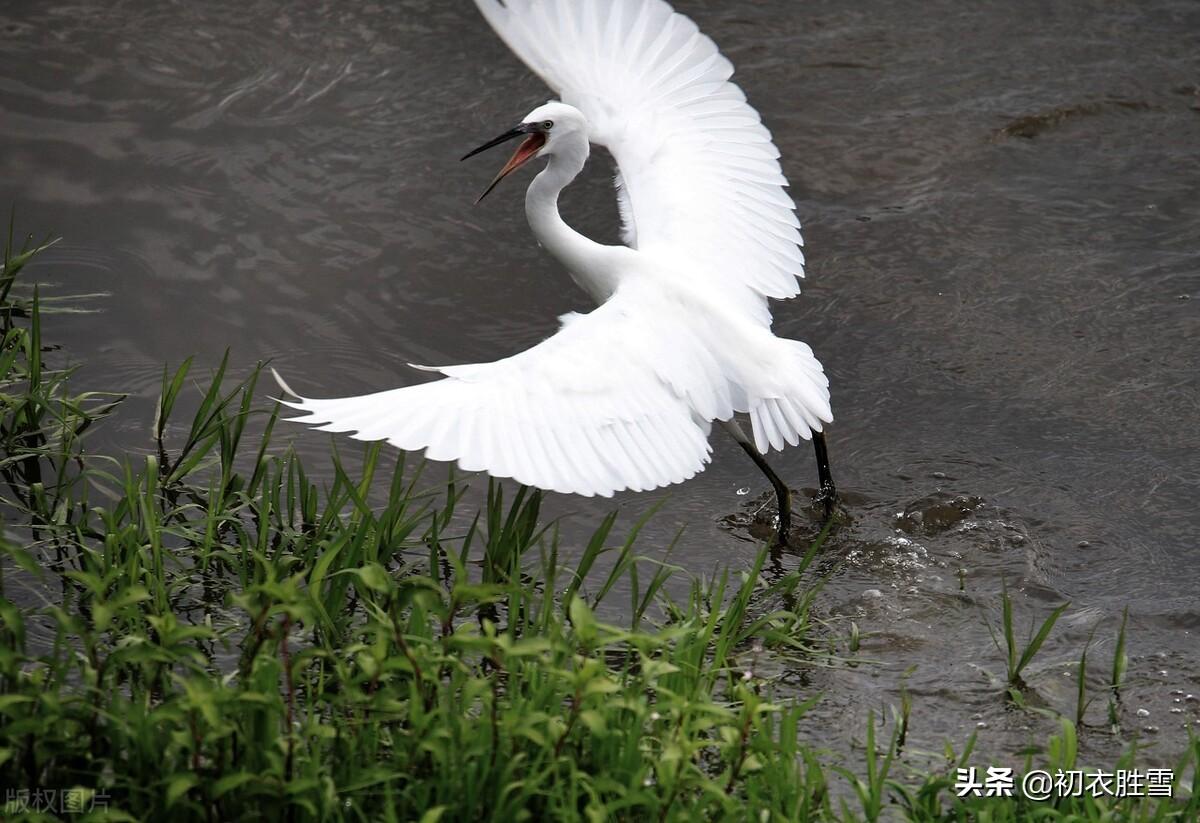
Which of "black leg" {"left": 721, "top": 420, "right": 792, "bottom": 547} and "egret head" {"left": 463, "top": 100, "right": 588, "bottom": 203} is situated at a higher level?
"egret head" {"left": 463, "top": 100, "right": 588, "bottom": 203}

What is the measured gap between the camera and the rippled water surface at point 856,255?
420 cm

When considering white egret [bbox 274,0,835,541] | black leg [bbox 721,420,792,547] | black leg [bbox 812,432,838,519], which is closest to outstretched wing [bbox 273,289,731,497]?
white egret [bbox 274,0,835,541]

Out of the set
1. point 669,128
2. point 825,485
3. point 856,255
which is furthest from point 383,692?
point 856,255

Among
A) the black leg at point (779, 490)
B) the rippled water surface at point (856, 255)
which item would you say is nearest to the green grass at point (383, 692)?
the rippled water surface at point (856, 255)

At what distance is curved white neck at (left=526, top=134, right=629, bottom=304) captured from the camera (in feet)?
14.9

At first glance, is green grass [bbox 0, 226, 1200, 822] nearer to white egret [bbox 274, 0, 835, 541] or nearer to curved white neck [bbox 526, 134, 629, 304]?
white egret [bbox 274, 0, 835, 541]

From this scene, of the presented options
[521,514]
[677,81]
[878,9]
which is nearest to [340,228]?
[677,81]

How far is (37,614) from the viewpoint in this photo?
10.9 feet

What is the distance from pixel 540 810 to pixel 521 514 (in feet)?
3.71

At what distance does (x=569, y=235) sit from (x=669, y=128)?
26.1 inches

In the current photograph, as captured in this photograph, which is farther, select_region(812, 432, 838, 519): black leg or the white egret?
select_region(812, 432, 838, 519): black leg

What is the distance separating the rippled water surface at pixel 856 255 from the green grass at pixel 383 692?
37cm

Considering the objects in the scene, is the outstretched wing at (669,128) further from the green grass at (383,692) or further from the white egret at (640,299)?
the green grass at (383,692)

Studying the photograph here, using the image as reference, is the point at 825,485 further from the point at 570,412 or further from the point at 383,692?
the point at 383,692
